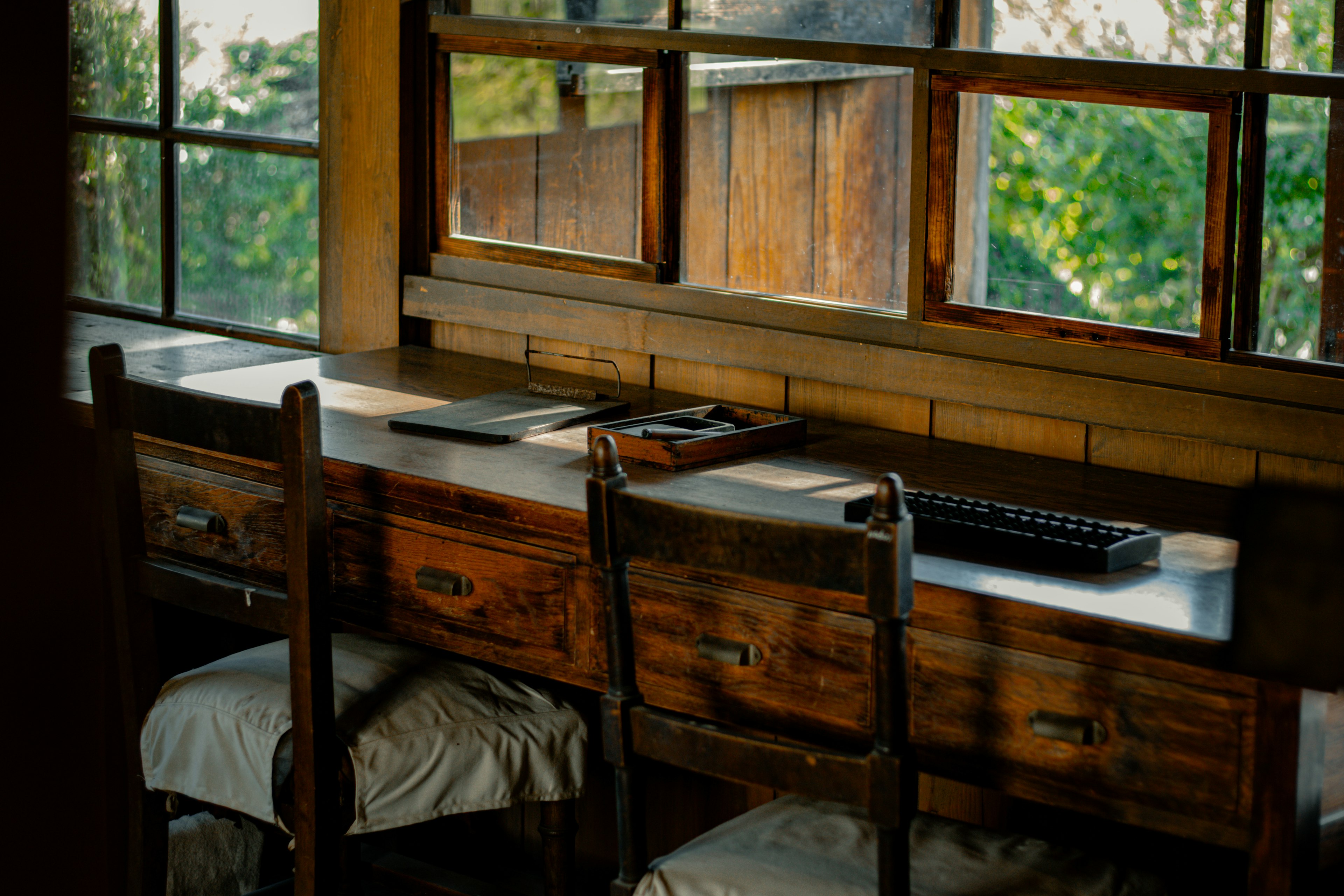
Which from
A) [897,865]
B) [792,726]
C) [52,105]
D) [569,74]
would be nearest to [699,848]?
[792,726]

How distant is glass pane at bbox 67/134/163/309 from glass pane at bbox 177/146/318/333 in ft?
0.33

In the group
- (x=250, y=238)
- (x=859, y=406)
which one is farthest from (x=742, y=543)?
(x=250, y=238)

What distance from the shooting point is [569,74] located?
2371mm

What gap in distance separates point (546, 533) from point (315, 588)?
0.99 feet

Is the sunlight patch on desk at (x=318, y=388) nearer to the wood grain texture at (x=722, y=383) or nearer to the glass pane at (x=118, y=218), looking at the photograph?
the wood grain texture at (x=722, y=383)

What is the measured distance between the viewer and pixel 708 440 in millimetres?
1829

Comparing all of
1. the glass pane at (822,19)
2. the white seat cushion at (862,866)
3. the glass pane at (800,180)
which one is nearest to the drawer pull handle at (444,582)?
the white seat cushion at (862,866)

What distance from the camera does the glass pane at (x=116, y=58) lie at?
2961mm

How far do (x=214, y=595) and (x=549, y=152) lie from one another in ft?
3.34

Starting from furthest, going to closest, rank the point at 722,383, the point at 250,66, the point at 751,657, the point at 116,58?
the point at 116,58, the point at 250,66, the point at 722,383, the point at 751,657

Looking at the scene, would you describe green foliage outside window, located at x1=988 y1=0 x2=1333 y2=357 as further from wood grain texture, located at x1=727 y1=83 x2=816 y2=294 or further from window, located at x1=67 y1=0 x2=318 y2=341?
window, located at x1=67 y1=0 x2=318 y2=341

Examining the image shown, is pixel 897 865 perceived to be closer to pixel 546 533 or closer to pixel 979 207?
pixel 546 533

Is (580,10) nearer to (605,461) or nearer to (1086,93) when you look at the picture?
(1086,93)

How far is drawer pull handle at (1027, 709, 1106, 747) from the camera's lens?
4.26ft
